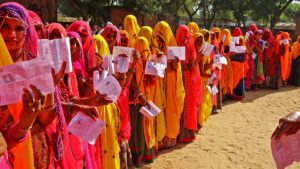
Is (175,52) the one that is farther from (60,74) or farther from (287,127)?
(60,74)

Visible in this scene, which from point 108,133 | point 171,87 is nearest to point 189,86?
point 171,87

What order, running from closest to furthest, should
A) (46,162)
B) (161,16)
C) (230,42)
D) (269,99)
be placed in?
(46,162)
(230,42)
(269,99)
(161,16)

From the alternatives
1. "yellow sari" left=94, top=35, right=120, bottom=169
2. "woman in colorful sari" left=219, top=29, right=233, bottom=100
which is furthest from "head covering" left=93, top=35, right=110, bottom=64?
"woman in colorful sari" left=219, top=29, right=233, bottom=100

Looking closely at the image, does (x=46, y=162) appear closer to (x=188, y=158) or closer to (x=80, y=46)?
(x=80, y=46)

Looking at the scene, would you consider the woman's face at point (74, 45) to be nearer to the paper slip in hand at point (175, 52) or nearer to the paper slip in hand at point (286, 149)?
the paper slip in hand at point (286, 149)

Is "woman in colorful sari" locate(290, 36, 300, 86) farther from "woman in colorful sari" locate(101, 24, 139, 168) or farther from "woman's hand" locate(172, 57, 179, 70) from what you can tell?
"woman in colorful sari" locate(101, 24, 139, 168)

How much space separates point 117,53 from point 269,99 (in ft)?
23.2

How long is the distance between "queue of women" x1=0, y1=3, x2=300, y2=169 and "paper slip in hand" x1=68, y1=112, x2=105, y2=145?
50 mm

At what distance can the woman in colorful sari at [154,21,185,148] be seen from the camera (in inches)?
213

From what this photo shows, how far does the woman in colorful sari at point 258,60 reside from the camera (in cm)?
996

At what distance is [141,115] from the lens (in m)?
5.01

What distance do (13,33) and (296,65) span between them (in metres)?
11.0

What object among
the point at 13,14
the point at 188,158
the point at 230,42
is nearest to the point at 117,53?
the point at 13,14

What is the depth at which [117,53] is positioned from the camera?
12.1 ft
